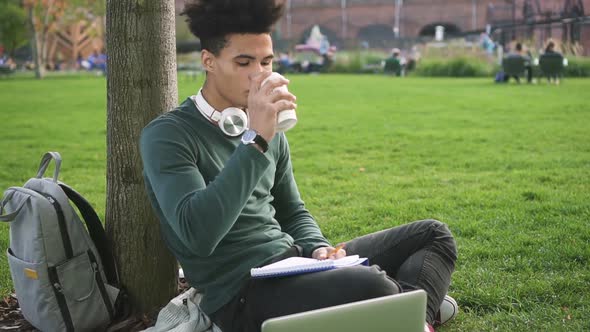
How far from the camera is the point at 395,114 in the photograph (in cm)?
1261

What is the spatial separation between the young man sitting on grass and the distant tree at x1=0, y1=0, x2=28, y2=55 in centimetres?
4949

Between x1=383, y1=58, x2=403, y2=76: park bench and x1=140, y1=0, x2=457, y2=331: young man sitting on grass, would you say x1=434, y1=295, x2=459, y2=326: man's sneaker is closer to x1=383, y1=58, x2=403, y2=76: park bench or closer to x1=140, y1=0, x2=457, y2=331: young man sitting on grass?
x1=140, y1=0, x2=457, y2=331: young man sitting on grass

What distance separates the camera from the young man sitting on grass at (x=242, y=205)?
7.55ft

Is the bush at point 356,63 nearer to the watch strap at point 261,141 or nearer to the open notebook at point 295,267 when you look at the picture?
the open notebook at point 295,267

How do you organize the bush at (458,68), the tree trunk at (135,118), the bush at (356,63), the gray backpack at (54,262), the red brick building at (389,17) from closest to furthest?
the gray backpack at (54,262) → the tree trunk at (135,118) → the bush at (458,68) → the bush at (356,63) → the red brick building at (389,17)

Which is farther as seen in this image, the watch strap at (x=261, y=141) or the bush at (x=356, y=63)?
the bush at (x=356, y=63)

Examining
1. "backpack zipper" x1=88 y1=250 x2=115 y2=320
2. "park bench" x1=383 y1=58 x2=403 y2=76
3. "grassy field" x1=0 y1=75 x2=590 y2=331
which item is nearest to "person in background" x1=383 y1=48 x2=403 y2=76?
"park bench" x1=383 y1=58 x2=403 y2=76

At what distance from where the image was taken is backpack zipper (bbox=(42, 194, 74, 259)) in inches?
110

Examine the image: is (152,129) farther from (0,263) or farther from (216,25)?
(0,263)

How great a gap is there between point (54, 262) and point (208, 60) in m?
1.04

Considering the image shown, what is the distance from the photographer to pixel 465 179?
6.51 meters

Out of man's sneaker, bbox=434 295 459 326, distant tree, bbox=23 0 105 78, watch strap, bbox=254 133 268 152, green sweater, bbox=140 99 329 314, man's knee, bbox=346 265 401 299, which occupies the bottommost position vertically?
man's sneaker, bbox=434 295 459 326

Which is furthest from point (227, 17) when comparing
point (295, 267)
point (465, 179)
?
point (465, 179)

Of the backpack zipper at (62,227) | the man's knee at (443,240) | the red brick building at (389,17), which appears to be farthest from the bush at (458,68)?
the backpack zipper at (62,227)
